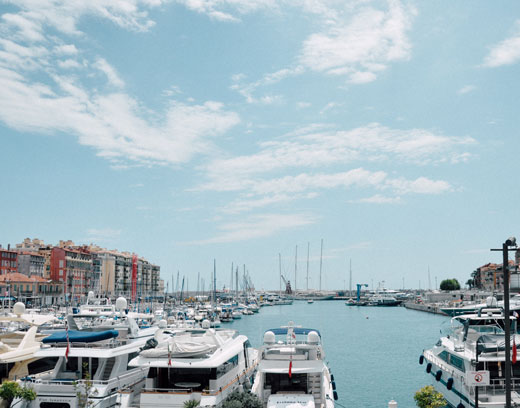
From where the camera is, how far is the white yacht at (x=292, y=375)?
2155 centimetres

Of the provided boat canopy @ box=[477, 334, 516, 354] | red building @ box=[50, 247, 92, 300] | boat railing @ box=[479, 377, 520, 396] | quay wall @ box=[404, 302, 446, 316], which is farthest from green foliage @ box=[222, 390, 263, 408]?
quay wall @ box=[404, 302, 446, 316]

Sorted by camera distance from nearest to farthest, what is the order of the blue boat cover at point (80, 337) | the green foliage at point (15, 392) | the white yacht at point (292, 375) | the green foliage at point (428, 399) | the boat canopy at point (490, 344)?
the green foliage at point (15, 392), the white yacht at point (292, 375), the green foliage at point (428, 399), the blue boat cover at point (80, 337), the boat canopy at point (490, 344)

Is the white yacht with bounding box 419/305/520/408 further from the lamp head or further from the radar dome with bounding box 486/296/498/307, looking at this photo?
the lamp head

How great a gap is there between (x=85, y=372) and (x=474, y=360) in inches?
658

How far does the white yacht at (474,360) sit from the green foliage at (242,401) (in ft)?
30.8

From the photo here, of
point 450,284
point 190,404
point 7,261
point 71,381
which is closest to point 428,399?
point 190,404

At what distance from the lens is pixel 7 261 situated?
11262 cm

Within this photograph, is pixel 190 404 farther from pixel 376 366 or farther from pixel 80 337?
pixel 376 366

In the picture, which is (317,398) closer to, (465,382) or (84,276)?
(465,382)

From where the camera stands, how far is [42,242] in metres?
140

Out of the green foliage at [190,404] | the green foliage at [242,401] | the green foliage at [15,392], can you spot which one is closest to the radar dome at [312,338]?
the green foliage at [242,401]

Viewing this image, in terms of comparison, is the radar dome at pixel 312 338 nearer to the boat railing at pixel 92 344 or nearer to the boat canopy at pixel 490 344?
the boat canopy at pixel 490 344

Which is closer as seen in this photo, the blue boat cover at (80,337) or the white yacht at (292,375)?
the white yacht at (292,375)

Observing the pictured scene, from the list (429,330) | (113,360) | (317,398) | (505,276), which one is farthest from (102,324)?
(429,330)
